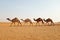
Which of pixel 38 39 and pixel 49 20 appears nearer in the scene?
pixel 38 39

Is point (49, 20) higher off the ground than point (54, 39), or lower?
higher

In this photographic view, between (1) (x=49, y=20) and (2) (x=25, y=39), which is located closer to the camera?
(2) (x=25, y=39)

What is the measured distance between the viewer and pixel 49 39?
1010cm

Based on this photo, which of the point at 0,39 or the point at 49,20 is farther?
the point at 49,20

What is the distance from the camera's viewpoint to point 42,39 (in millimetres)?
10109

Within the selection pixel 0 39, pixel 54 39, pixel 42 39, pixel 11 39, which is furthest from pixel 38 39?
pixel 0 39

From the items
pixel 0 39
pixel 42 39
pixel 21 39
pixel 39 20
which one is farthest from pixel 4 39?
pixel 39 20

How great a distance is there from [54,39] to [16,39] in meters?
2.34

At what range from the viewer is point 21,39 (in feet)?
32.9

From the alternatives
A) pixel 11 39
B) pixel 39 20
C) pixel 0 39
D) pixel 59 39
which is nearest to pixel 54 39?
pixel 59 39

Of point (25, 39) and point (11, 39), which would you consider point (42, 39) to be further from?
point (11, 39)

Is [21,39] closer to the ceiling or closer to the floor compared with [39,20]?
closer to the floor

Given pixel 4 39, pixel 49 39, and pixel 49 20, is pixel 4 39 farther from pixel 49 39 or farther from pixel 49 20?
pixel 49 20

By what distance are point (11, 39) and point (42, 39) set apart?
6.25ft
